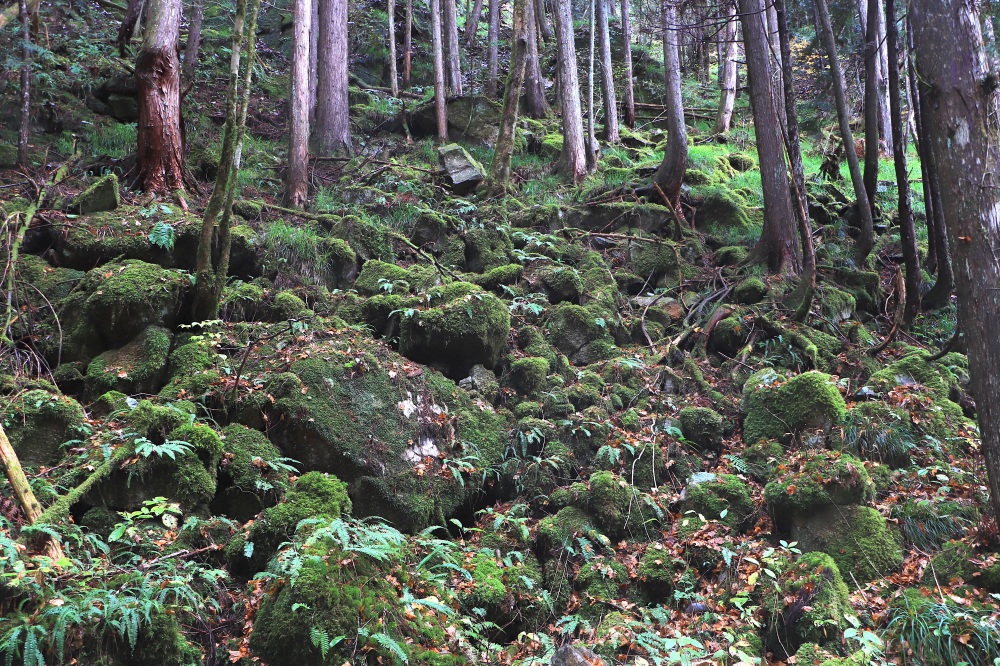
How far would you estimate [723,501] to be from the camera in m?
6.17

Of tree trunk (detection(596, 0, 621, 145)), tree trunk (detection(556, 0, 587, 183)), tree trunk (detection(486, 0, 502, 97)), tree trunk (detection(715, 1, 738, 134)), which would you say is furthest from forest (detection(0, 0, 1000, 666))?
tree trunk (detection(715, 1, 738, 134))

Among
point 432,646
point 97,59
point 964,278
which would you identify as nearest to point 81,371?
point 432,646

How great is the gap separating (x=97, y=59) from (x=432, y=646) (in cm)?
1501

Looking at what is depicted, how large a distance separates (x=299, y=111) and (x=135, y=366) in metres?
6.34

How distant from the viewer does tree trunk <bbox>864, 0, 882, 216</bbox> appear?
11.7 metres

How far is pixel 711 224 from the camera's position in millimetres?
12734

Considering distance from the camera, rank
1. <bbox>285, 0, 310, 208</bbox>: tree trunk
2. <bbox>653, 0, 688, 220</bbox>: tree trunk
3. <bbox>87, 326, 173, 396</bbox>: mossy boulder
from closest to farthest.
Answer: <bbox>87, 326, 173, 396</bbox>: mossy boulder
<bbox>285, 0, 310, 208</bbox>: tree trunk
<bbox>653, 0, 688, 220</bbox>: tree trunk

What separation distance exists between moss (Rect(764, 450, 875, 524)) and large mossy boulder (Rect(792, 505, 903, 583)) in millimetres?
81

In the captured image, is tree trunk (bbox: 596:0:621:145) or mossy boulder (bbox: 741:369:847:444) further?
tree trunk (bbox: 596:0:621:145)

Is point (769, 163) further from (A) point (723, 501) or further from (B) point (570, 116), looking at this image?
(A) point (723, 501)

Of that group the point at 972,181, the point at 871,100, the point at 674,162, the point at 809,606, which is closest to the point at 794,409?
the point at 809,606

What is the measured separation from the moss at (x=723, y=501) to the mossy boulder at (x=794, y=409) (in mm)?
1048

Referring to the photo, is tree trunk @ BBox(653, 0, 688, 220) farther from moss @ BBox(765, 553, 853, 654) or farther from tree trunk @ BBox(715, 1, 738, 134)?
moss @ BBox(765, 553, 853, 654)

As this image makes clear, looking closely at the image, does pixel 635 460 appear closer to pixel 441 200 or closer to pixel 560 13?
pixel 441 200
